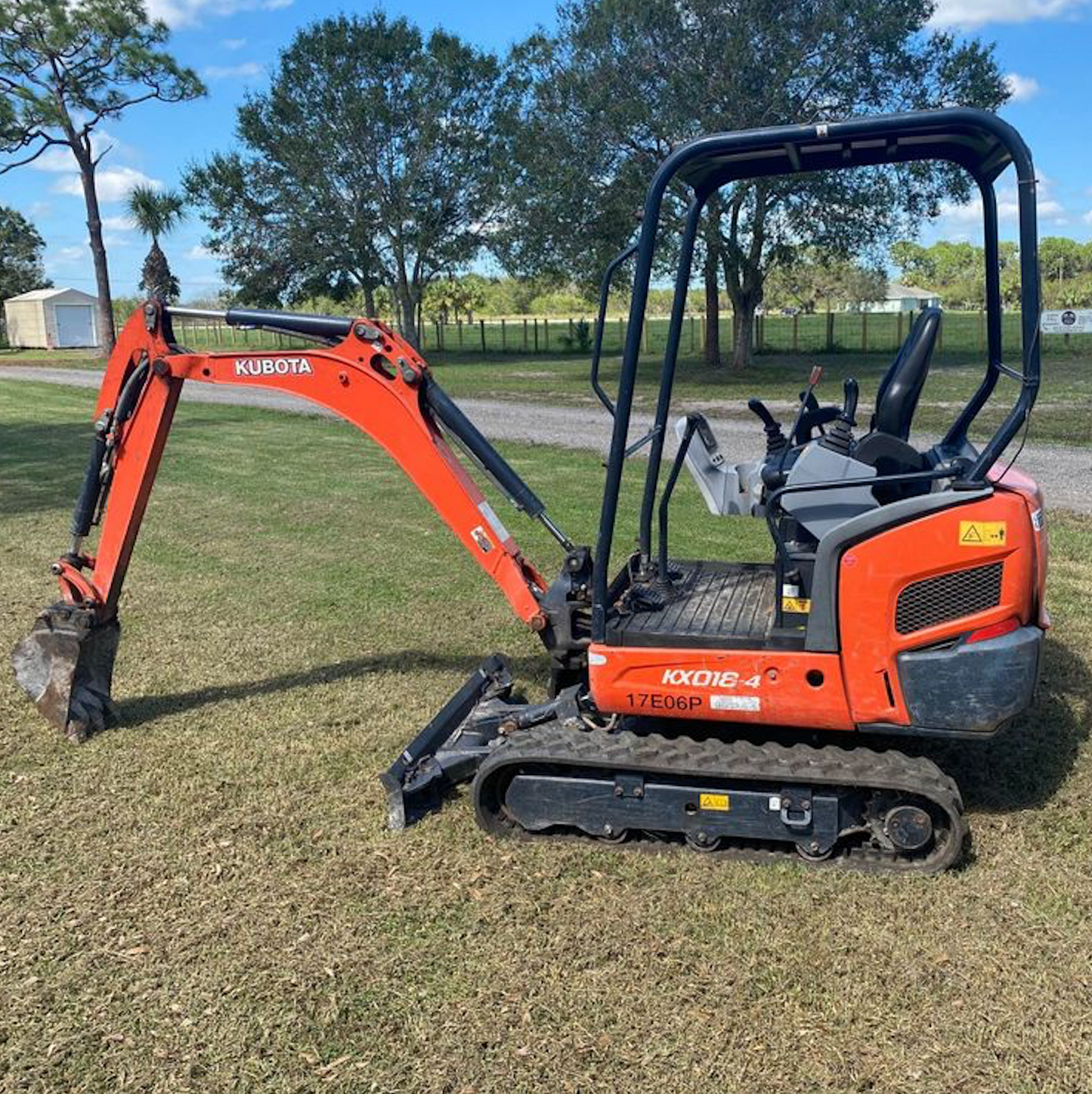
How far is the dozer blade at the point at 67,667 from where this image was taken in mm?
5500

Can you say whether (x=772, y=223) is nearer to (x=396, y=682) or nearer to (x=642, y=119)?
(x=642, y=119)

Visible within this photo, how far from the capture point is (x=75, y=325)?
58.8 meters

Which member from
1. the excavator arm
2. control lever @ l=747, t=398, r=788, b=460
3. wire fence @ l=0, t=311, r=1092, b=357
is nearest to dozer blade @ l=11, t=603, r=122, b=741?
the excavator arm

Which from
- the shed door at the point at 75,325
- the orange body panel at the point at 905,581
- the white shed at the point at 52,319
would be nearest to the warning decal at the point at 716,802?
the orange body panel at the point at 905,581

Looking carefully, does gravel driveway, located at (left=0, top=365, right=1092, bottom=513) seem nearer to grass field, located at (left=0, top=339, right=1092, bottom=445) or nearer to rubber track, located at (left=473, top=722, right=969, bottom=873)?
grass field, located at (left=0, top=339, right=1092, bottom=445)

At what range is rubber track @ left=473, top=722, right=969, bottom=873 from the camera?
4.00 metres

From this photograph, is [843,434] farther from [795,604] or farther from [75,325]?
[75,325]

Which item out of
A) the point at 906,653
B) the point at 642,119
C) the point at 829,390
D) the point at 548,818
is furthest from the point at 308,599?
the point at 642,119

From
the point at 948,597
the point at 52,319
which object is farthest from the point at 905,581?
the point at 52,319

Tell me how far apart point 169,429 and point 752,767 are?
308 centimetres

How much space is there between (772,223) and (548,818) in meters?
24.7

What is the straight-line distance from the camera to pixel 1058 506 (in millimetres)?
10539

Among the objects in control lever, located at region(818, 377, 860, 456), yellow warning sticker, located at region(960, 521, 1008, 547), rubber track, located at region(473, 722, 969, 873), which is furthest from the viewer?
control lever, located at region(818, 377, 860, 456)

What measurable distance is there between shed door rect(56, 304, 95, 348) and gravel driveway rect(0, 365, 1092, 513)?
31169 millimetres
